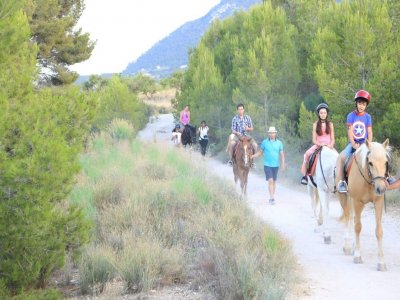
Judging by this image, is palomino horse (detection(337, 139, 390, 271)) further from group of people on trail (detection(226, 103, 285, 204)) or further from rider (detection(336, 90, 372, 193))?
group of people on trail (detection(226, 103, 285, 204))

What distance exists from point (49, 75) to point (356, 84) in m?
17.1

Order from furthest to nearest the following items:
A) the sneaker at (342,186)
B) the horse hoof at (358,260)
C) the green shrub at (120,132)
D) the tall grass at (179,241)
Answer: the green shrub at (120,132), the sneaker at (342,186), the horse hoof at (358,260), the tall grass at (179,241)

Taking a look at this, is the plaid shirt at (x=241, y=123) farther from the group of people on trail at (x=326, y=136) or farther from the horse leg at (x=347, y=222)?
the horse leg at (x=347, y=222)

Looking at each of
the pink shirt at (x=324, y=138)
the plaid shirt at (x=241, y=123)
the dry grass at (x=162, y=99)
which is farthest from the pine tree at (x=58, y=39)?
the dry grass at (x=162, y=99)

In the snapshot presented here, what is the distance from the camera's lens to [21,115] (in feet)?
21.3

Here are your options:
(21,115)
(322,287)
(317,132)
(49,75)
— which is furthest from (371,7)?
(49,75)

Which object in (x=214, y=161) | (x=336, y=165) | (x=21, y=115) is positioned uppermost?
(x=21, y=115)

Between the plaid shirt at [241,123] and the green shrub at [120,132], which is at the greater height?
the plaid shirt at [241,123]

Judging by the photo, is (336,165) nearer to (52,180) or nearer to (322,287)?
(322,287)

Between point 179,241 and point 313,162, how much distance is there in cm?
377

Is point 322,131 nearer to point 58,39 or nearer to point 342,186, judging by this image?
point 342,186

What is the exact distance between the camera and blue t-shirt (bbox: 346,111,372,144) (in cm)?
943

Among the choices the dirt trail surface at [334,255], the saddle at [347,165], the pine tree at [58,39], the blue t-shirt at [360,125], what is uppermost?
the pine tree at [58,39]

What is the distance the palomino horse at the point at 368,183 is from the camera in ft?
26.1
